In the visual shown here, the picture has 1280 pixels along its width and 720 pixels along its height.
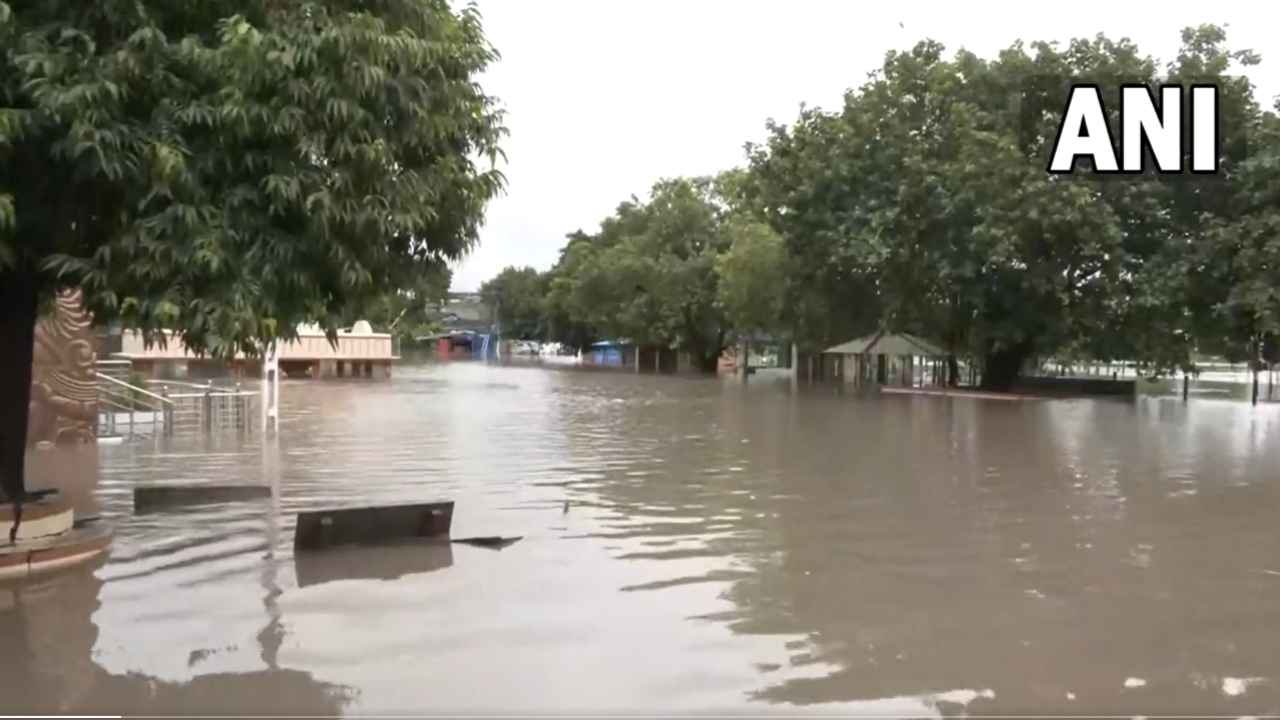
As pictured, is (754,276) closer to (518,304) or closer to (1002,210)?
(1002,210)

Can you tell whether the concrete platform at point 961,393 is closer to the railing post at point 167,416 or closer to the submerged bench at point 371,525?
the railing post at point 167,416

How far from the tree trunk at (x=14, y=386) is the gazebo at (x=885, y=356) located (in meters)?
37.4

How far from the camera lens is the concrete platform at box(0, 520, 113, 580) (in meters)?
8.18

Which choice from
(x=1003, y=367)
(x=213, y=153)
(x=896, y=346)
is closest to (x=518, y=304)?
(x=896, y=346)

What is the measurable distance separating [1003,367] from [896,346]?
6492mm

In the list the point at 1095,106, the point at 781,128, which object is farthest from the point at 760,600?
the point at 781,128

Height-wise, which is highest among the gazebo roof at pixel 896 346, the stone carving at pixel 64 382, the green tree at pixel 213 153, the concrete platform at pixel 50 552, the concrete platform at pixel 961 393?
the green tree at pixel 213 153

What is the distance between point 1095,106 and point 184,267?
1399cm

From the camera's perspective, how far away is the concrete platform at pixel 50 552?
818cm

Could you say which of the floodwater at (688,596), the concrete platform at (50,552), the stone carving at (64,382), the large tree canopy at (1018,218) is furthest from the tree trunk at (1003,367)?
the concrete platform at (50,552)

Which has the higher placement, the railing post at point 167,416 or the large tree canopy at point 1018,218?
the large tree canopy at point 1018,218

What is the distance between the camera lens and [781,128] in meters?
41.6

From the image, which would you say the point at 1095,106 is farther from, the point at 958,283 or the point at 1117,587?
the point at 958,283

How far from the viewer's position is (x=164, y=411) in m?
19.8
